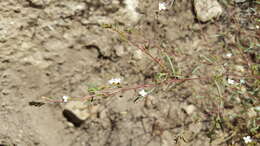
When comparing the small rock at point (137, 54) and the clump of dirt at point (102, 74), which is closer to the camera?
the clump of dirt at point (102, 74)

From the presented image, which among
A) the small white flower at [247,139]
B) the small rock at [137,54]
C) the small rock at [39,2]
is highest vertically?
the small rock at [39,2]

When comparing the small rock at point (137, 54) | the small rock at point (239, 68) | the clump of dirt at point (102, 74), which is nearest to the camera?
the clump of dirt at point (102, 74)

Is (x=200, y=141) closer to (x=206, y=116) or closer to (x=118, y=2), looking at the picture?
(x=206, y=116)

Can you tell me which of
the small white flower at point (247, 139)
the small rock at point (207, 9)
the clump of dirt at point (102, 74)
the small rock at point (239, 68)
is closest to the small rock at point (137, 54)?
the clump of dirt at point (102, 74)

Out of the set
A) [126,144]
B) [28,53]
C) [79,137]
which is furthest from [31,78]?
[126,144]

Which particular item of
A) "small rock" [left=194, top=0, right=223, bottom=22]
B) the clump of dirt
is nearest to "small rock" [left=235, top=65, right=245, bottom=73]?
the clump of dirt

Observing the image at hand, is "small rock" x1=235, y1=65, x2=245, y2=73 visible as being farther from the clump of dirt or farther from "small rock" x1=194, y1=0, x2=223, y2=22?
"small rock" x1=194, y1=0, x2=223, y2=22

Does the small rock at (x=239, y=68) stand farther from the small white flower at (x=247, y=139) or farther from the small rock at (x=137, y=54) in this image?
the small rock at (x=137, y=54)
